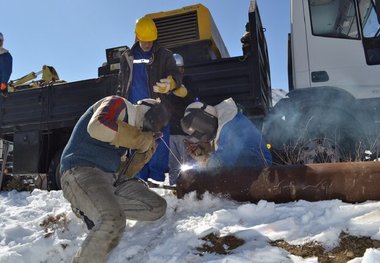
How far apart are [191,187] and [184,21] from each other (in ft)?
9.79

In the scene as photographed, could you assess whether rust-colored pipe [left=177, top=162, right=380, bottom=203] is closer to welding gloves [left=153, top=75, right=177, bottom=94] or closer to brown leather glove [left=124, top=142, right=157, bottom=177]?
brown leather glove [left=124, top=142, right=157, bottom=177]

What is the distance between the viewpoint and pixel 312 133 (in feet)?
16.1

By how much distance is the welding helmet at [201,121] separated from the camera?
374 cm

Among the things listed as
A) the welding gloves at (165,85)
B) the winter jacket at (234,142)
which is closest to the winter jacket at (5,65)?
the welding gloves at (165,85)

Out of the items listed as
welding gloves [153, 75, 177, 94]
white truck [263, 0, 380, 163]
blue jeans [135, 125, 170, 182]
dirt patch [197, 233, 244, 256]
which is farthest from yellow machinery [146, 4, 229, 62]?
dirt patch [197, 233, 244, 256]

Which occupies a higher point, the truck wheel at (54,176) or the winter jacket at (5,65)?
the winter jacket at (5,65)

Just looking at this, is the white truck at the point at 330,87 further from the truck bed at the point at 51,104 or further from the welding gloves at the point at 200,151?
the truck bed at the point at 51,104

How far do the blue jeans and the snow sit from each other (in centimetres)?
98

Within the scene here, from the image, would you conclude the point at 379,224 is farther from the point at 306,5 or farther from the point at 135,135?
the point at 306,5

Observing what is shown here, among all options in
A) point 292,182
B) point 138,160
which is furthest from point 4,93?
point 292,182

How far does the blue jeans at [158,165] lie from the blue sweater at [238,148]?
103 cm

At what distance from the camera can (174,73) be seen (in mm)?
4770

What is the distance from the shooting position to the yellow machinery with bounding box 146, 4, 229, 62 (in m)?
5.57

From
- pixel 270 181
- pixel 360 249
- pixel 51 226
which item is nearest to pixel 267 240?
pixel 360 249
